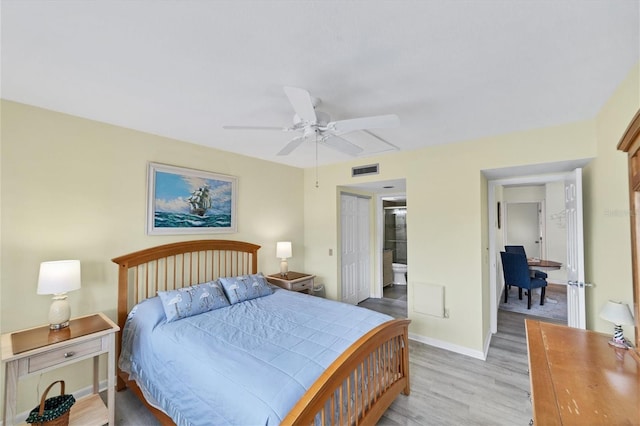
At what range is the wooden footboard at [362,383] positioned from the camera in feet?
4.45

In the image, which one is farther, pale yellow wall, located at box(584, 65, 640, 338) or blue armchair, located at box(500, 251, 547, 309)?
blue armchair, located at box(500, 251, 547, 309)

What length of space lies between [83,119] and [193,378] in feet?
8.27

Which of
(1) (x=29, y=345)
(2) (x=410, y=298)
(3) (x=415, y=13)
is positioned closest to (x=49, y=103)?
(1) (x=29, y=345)

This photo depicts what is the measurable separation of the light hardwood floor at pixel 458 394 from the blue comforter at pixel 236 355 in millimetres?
576

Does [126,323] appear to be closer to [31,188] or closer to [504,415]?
[31,188]

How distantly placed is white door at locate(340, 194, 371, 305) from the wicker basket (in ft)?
11.6

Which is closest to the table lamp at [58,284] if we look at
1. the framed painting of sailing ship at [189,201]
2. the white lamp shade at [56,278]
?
the white lamp shade at [56,278]

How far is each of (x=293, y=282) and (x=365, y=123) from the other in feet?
8.52

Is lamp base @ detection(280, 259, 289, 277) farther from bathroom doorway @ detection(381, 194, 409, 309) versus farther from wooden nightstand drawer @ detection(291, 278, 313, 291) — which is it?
bathroom doorway @ detection(381, 194, 409, 309)

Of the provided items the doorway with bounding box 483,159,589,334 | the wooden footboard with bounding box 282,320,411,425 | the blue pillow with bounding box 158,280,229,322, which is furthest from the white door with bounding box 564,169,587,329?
the blue pillow with bounding box 158,280,229,322

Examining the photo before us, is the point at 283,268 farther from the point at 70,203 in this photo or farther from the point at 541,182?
the point at 541,182

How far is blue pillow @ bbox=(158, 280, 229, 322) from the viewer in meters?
2.42

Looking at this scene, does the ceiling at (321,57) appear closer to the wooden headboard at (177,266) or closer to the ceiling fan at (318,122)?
the ceiling fan at (318,122)

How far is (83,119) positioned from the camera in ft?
8.04
